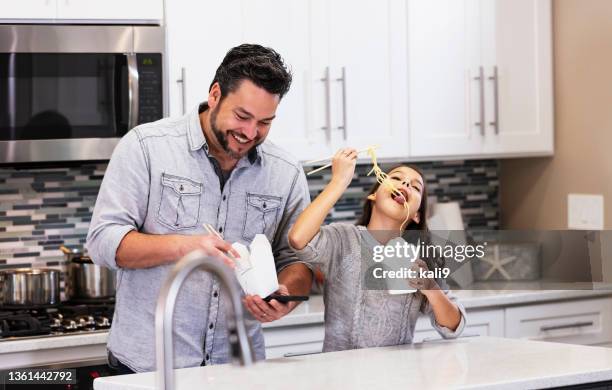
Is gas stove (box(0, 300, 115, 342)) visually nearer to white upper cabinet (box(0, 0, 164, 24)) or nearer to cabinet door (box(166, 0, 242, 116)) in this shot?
cabinet door (box(166, 0, 242, 116))

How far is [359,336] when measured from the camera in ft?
8.70

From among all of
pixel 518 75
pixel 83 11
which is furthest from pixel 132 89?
pixel 518 75

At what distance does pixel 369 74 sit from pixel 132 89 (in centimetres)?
92

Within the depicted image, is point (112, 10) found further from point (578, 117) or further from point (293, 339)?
point (578, 117)

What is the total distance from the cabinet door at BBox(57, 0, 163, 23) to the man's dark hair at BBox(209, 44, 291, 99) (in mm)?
949

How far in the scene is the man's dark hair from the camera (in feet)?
8.38

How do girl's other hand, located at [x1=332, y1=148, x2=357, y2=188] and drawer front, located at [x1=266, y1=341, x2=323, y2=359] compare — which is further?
drawer front, located at [x1=266, y1=341, x2=323, y2=359]

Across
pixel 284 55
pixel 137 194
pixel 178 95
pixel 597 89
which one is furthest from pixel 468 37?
pixel 137 194

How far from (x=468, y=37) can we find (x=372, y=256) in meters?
1.62

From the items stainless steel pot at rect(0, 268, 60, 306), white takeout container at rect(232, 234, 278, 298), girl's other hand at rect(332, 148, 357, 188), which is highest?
girl's other hand at rect(332, 148, 357, 188)

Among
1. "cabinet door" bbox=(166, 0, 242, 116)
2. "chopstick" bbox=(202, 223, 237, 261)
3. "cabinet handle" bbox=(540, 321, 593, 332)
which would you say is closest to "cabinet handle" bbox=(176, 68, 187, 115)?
"cabinet door" bbox=(166, 0, 242, 116)

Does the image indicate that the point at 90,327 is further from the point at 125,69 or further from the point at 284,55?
the point at 284,55

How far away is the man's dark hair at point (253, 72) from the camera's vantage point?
255 centimetres

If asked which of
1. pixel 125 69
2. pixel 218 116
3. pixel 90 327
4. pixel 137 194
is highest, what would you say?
pixel 125 69
